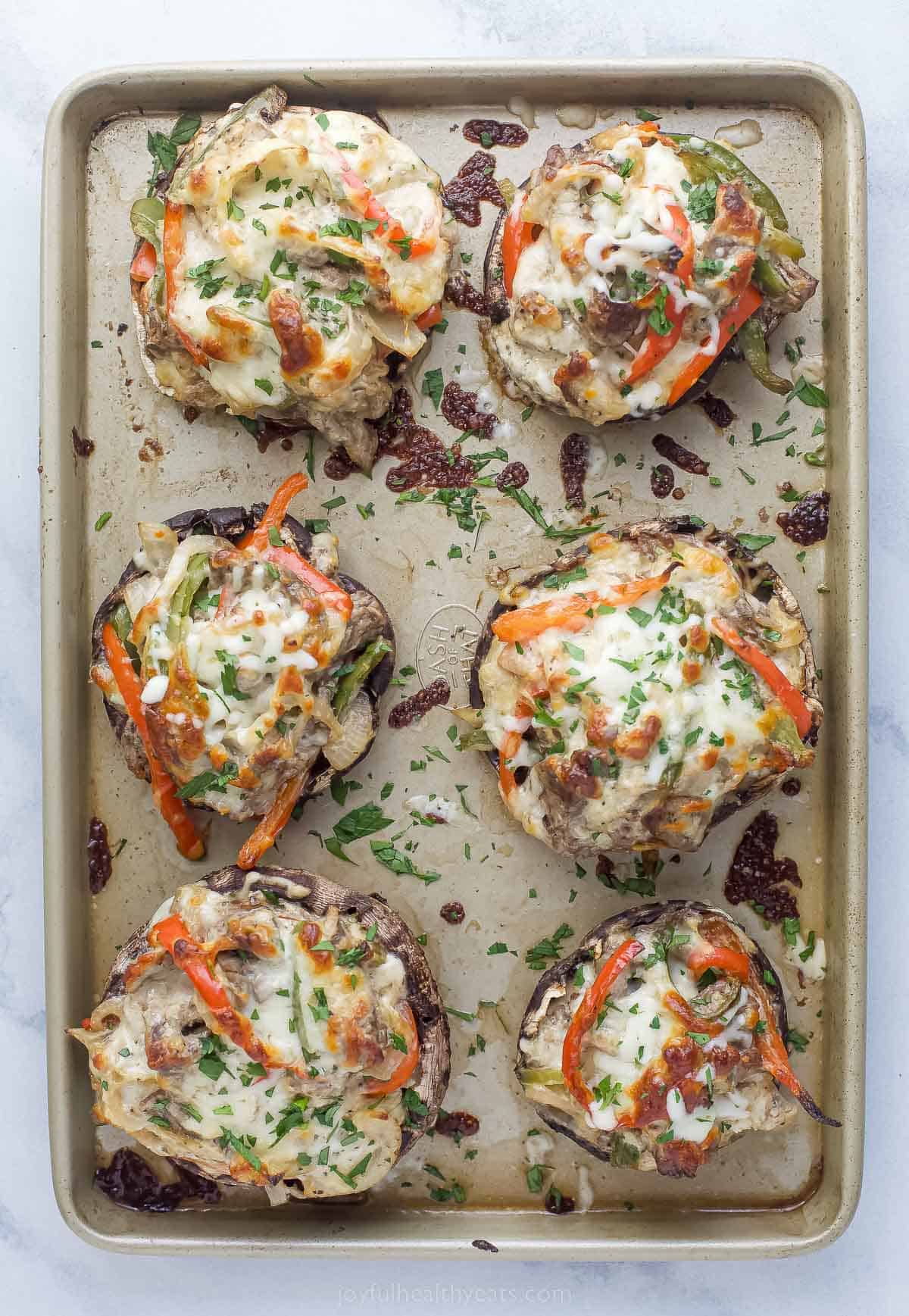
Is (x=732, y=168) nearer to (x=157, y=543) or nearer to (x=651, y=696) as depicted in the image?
(x=651, y=696)

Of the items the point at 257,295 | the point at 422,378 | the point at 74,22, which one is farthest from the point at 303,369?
the point at 74,22

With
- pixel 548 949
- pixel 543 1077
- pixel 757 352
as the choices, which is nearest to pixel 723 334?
pixel 757 352

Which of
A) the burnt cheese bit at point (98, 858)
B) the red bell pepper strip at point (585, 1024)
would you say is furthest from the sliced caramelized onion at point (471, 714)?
the burnt cheese bit at point (98, 858)

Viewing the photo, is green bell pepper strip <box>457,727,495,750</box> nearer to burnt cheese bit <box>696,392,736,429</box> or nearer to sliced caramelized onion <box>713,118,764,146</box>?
burnt cheese bit <box>696,392,736,429</box>

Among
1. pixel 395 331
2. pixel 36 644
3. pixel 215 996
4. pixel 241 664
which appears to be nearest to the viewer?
pixel 215 996

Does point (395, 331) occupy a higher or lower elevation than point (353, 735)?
higher

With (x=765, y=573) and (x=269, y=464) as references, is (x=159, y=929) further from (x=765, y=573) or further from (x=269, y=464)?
(x=765, y=573)
